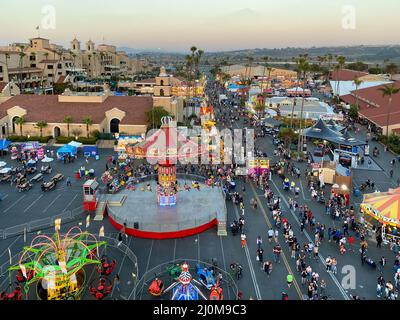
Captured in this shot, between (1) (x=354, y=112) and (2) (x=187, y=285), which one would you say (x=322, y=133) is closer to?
(1) (x=354, y=112)

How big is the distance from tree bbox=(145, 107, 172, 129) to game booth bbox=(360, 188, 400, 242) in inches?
1199

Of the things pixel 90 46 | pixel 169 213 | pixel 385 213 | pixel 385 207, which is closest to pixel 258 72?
pixel 90 46

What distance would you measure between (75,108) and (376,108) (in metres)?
46.4

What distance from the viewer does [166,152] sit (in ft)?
86.9

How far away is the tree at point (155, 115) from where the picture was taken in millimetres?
50094

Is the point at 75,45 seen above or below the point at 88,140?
above

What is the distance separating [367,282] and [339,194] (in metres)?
11.7

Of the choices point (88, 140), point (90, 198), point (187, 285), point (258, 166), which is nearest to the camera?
point (187, 285)

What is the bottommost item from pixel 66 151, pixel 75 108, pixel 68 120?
pixel 66 151

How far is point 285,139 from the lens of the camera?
45.5 meters

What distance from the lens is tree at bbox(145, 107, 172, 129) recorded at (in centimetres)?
5009

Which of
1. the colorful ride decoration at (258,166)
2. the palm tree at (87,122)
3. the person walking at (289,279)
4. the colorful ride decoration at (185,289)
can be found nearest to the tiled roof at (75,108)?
the palm tree at (87,122)

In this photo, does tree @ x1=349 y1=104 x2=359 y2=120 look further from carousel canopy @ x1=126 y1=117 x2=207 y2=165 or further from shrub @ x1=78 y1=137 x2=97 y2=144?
carousel canopy @ x1=126 y1=117 x2=207 y2=165

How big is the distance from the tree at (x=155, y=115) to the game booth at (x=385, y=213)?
99.9ft
